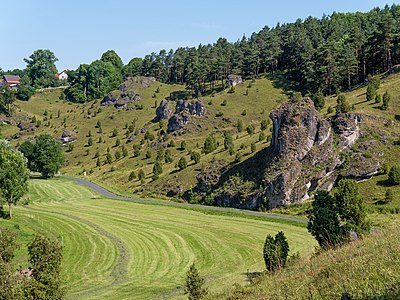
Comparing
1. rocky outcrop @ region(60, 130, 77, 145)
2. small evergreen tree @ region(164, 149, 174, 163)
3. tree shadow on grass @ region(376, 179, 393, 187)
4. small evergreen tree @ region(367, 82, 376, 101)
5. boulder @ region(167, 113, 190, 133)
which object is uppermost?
small evergreen tree @ region(367, 82, 376, 101)

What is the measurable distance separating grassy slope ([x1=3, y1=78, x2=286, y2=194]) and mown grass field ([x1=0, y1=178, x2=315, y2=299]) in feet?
61.0

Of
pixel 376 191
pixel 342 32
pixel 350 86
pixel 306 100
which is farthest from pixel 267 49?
pixel 376 191

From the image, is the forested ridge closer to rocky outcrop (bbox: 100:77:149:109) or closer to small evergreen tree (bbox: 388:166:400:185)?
rocky outcrop (bbox: 100:77:149:109)

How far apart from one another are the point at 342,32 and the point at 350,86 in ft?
149

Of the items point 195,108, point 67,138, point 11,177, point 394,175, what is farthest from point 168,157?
point 67,138

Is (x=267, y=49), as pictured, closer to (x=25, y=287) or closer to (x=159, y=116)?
(x=159, y=116)

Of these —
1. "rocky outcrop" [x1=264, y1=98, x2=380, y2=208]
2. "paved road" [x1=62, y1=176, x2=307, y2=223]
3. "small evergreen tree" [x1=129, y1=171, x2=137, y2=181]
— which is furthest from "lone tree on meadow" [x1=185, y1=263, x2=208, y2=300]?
"small evergreen tree" [x1=129, y1=171, x2=137, y2=181]

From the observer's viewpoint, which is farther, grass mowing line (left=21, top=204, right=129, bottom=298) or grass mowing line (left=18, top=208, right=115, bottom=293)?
grass mowing line (left=18, top=208, right=115, bottom=293)

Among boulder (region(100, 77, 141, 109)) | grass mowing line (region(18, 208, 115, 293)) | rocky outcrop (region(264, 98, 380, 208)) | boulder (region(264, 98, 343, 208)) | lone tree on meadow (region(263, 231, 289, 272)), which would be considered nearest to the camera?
lone tree on meadow (region(263, 231, 289, 272))

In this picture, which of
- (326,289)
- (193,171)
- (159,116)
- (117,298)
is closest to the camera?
(326,289)

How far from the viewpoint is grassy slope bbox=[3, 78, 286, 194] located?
79812mm

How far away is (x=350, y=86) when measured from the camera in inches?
3720

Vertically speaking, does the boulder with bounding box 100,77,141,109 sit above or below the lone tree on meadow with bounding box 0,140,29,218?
above

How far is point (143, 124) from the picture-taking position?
123m
